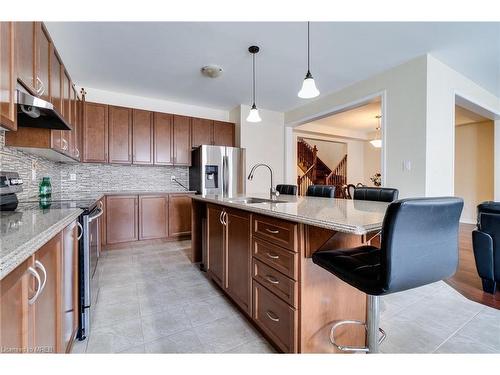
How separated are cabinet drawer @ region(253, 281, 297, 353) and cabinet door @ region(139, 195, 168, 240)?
2844 mm

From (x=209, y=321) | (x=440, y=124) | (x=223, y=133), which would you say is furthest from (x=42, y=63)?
(x=440, y=124)

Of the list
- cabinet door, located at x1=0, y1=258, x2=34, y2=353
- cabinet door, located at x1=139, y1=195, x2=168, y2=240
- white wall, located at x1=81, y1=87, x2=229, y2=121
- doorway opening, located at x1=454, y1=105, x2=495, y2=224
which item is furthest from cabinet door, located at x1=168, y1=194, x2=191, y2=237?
doorway opening, located at x1=454, y1=105, x2=495, y2=224

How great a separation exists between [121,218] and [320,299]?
3.41 metres

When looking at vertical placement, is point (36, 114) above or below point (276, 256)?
above

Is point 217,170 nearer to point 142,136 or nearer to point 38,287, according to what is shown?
point 142,136

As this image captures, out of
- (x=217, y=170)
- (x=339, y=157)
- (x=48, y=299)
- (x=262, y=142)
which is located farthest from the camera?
(x=339, y=157)

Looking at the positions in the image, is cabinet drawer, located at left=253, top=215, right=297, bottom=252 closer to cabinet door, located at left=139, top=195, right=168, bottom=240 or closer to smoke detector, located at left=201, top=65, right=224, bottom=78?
smoke detector, located at left=201, top=65, right=224, bottom=78

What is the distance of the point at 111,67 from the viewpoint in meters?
3.14

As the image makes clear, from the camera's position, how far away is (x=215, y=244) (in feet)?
7.44

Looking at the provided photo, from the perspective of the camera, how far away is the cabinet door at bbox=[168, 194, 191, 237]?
13.3 ft

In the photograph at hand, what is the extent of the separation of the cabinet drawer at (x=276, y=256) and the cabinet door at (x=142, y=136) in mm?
3158

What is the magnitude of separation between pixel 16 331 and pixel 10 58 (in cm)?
132

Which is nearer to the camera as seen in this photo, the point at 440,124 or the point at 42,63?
the point at 42,63
